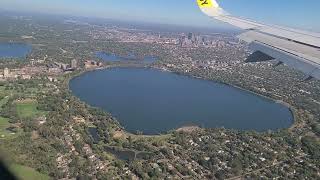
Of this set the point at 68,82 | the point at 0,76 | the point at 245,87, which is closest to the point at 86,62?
the point at 68,82

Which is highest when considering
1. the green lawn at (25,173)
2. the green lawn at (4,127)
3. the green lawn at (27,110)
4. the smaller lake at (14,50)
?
the green lawn at (25,173)

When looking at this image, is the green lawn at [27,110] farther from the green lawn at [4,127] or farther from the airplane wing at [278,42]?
the airplane wing at [278,42]

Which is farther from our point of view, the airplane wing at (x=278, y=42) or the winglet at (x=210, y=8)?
the winglet at (x=210, y=8)

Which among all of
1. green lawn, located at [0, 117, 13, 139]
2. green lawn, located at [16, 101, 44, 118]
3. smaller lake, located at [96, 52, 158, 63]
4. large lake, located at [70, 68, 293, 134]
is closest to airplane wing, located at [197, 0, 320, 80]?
green lawn, located at [0, 117, 13, 139]

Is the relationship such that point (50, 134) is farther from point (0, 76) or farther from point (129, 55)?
point (129, 55)

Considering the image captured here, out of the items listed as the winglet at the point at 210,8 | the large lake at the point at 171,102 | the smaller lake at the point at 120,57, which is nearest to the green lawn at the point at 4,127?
the large lake at the point at 171,102

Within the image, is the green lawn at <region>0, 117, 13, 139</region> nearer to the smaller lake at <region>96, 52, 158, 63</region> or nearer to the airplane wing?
the airplane wing

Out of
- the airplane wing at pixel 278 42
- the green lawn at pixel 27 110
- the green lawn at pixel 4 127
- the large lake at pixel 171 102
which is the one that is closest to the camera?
the airplane wing at pixel 278 42
